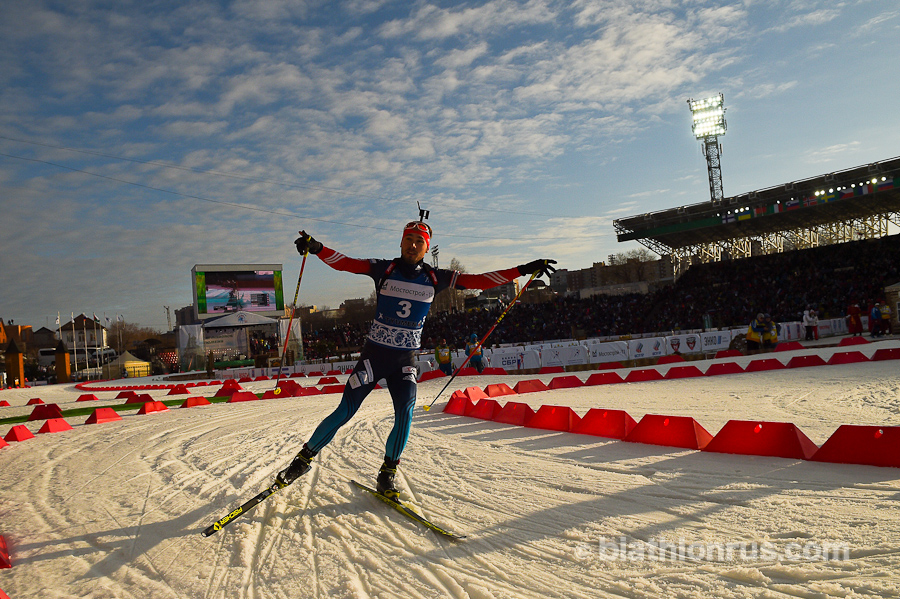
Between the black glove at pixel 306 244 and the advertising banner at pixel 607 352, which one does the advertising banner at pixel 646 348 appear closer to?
the advertising banner at pixel 607 352

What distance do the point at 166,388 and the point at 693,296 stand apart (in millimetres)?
32801

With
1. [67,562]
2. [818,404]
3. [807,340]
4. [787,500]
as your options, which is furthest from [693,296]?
[67,562]

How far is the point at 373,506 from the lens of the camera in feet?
13.4

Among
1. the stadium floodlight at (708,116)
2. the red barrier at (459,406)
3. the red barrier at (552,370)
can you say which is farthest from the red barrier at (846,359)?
the stadium floodlight at (708,116)

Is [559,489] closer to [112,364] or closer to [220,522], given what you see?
[220,522]

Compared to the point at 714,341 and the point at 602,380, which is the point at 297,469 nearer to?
the point at 602,380

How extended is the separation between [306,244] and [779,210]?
138 feet

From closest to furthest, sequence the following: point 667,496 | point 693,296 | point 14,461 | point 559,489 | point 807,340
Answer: point 667,496, point 559,489, point 14,461, point 807,340, point 693,296

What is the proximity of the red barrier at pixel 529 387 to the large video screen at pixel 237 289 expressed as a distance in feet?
110

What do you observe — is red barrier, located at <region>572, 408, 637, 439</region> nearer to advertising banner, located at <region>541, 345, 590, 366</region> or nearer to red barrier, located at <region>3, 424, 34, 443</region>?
red barrier, located at <region>3, 424, 34, 443</region>

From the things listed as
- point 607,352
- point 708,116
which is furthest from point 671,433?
point 708,116

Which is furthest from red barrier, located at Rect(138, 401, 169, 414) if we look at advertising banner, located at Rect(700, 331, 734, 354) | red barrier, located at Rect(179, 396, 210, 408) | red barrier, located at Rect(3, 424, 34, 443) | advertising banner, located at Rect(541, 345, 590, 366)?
advertising banner, located at Rect(700, 331, 734, 354)

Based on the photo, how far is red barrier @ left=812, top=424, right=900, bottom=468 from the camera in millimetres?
4242

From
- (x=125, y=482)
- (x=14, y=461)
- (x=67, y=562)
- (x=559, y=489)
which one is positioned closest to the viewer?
(x=67, y=562)
